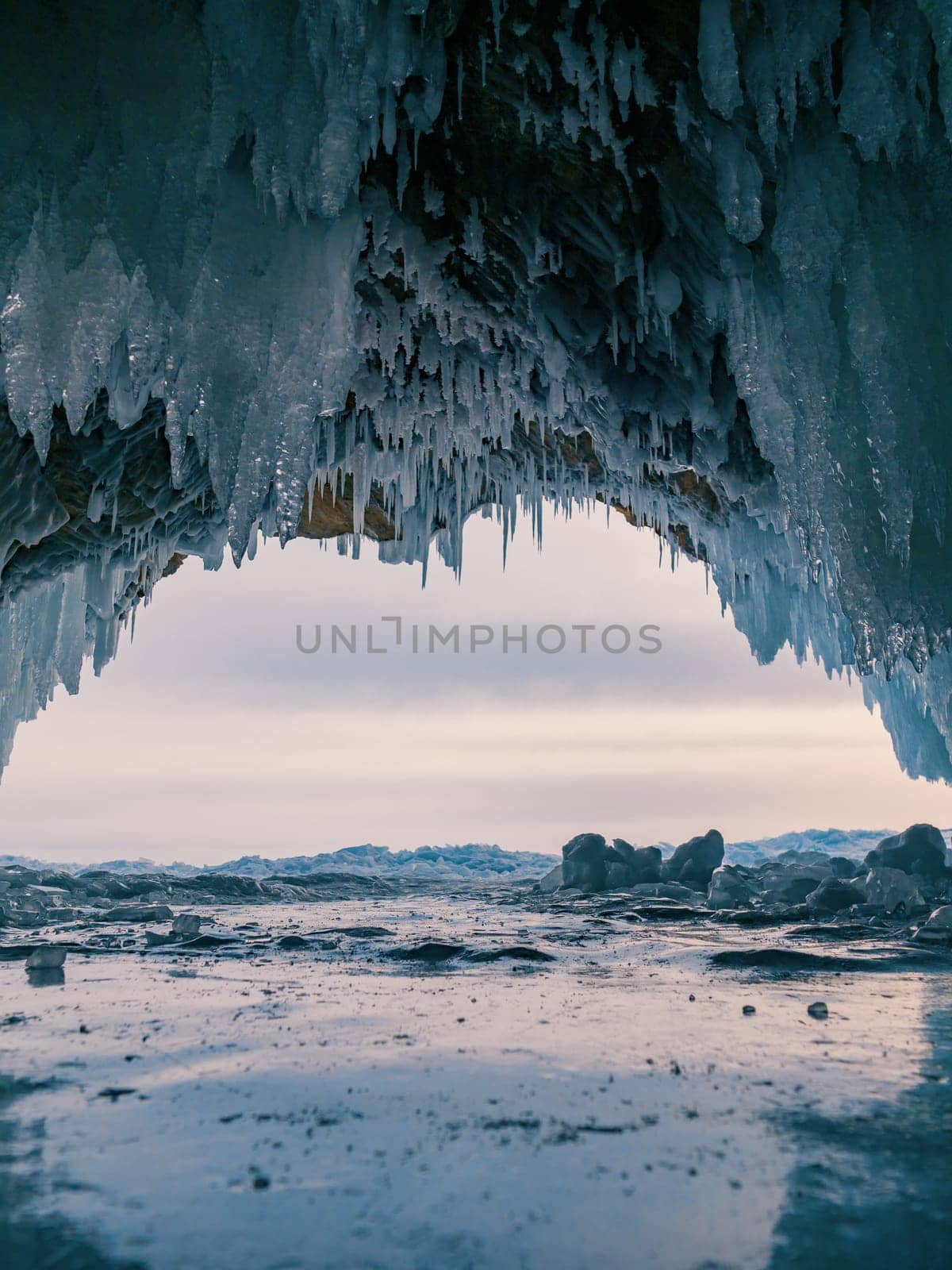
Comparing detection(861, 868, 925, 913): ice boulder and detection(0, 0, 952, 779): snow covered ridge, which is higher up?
detection(0, 0, 952, 779): snow covered ridge

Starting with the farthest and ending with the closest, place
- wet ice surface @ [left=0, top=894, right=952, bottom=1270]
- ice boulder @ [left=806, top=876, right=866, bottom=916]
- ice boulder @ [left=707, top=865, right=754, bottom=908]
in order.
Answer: ice boulder @ [left=707, top=865, right=754, bottom=908]
ice boulder @ [left=806, top=876, right=866, bottom=916]
wet ice surface @ [left=0, top=894, right=952, bottom=1270]

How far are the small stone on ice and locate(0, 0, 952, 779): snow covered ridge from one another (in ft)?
8.18

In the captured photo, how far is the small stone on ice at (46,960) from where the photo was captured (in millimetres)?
4512

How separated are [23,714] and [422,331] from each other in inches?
330

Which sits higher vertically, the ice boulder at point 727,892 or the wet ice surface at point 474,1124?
the wet ice surface at point 474,1124

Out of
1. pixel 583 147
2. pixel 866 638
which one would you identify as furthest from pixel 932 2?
pixel 866 638

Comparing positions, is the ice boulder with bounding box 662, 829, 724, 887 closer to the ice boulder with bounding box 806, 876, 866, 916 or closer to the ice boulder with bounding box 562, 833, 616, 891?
the ice boulder with bounding box 562, 833, 616, 891

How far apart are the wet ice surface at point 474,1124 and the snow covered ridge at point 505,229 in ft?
9.77

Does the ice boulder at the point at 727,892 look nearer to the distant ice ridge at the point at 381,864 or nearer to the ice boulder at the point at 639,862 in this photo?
the ice boulder at the point at 639,862

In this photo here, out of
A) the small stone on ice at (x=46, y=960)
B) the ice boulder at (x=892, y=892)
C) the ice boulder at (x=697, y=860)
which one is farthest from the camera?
the ice boulder at (x=697, y=860)

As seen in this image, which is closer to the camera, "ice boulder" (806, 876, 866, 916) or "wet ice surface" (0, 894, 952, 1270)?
"wet ice surface" (0, 894, 952, 1270)

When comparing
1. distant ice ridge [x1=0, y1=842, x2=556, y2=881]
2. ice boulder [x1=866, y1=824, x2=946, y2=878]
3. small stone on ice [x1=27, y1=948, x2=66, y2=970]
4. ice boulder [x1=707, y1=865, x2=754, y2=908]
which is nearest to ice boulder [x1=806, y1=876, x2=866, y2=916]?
ice boulder [x1=707, y1=865, x2=754, y2=908]

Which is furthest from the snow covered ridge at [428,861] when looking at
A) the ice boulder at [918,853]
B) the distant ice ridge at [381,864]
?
the ice boulder at [918,853]

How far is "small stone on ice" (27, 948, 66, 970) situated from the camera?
14.8 ft
